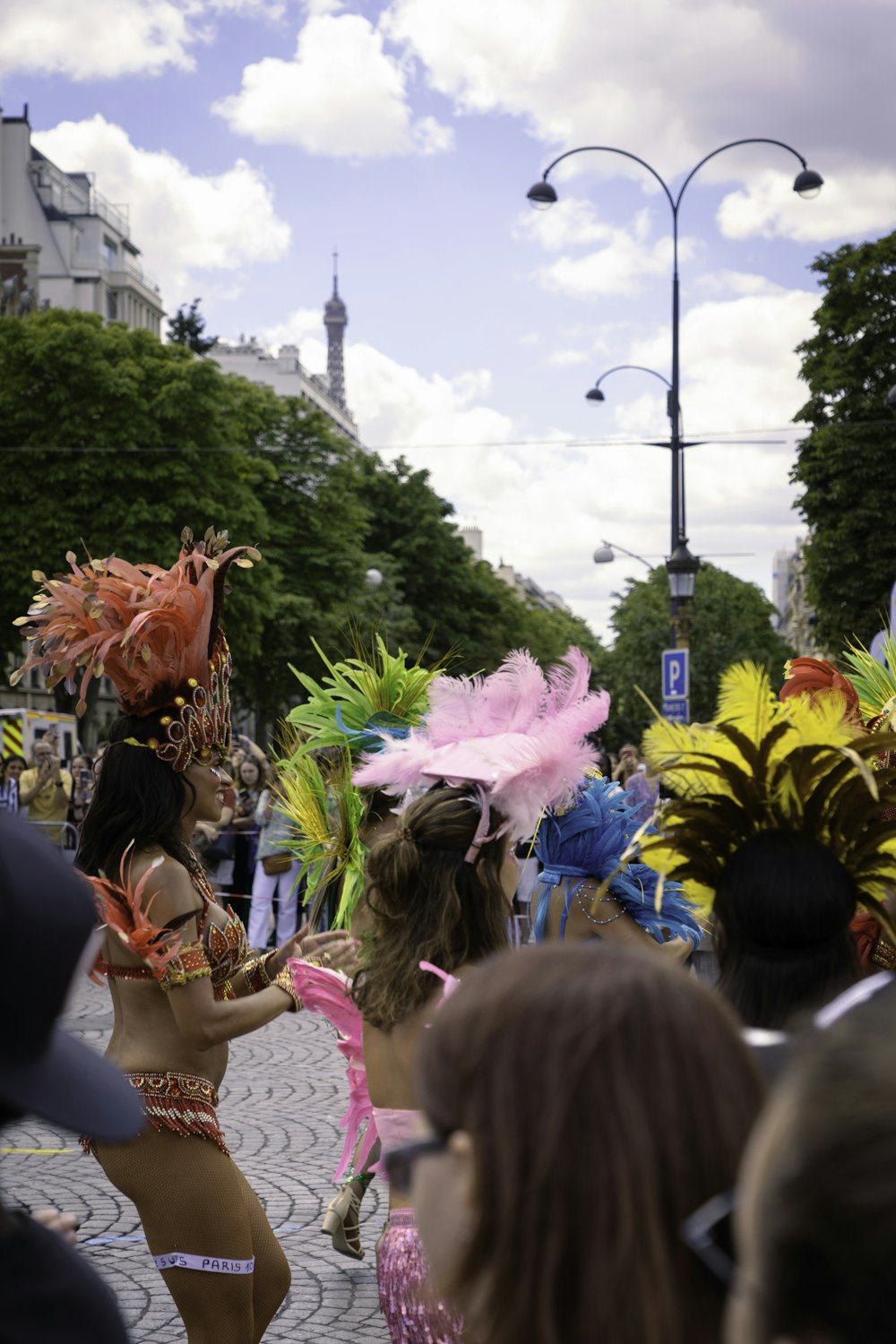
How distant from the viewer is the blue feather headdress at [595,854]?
5.01 metres

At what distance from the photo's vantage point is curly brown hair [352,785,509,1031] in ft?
10.4

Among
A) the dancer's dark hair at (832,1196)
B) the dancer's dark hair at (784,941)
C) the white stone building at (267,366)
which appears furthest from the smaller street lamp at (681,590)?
the white stone building at (267,366)

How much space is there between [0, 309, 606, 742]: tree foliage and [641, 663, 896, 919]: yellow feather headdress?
2536 cm

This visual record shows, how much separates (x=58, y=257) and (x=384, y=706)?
57.5m

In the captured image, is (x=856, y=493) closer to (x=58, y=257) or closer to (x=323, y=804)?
(x=323, y=804)

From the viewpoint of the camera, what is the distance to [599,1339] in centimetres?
134

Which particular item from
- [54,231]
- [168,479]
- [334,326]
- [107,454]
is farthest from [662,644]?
[334,326]

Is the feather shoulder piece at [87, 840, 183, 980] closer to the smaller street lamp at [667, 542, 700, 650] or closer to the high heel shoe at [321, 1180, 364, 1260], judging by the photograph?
the high heel shoe at [321, 1180, 364, 1260]

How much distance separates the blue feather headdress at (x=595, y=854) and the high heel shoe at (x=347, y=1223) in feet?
4.70

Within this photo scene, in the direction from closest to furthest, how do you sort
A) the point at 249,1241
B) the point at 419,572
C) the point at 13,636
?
the point at 249,1241 < the point at 13,636 < the point at 419,572

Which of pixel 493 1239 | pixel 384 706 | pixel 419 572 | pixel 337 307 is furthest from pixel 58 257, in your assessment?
pixel 337 307

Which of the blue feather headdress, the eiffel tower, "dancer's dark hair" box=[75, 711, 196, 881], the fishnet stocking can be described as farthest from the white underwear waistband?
the eiffel tower

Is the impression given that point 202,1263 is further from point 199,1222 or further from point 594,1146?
point 594,1146

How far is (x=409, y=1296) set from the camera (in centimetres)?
297
